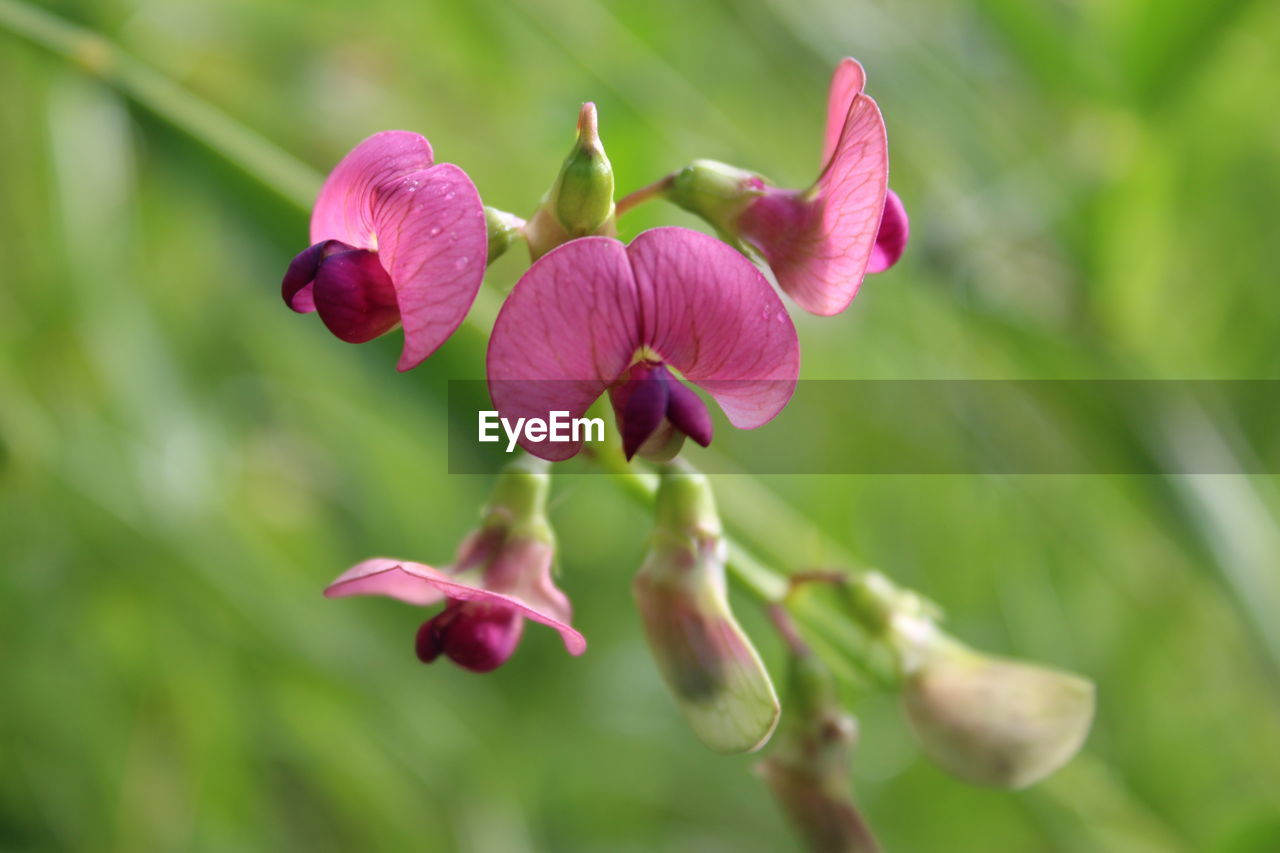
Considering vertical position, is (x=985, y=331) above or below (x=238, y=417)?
above

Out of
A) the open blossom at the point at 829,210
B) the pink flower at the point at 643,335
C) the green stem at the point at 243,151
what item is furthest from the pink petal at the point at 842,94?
the green stem at the point at 243,151

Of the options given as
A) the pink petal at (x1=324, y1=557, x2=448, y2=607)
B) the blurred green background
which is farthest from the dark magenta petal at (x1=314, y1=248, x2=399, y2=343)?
the blurred green background

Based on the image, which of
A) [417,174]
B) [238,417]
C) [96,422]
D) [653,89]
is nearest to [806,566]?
[417,174]

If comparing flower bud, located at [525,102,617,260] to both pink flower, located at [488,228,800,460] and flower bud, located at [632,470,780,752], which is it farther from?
flower bud, located at [632,470,780,752]

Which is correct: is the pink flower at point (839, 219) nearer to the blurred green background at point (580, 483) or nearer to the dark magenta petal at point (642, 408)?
the dark magenta petal at point (642, 408)

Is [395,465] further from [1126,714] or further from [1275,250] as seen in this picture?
[1275,250]

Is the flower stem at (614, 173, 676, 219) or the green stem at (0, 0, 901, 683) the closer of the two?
the flower stem at (614, 173, 676, 219)
